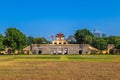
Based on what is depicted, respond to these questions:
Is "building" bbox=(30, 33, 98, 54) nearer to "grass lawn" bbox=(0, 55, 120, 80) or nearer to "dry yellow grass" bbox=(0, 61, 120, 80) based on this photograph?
"grass lawn" bbox=(0, 55, 120, 80)

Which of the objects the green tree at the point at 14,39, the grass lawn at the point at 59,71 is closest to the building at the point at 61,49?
the green tree at the point at 14,39

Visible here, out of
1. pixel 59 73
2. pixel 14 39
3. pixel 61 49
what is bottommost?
pixel 59 73

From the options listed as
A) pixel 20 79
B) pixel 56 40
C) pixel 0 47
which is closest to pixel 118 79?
pixel 20 79

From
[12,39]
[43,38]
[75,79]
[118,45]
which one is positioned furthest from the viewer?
[43,38]

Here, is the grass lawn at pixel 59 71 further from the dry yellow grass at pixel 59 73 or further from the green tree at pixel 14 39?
the green tree at pixel 14 39

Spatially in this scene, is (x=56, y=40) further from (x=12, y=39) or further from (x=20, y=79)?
(x=20, y=79)

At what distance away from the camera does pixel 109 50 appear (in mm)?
182375

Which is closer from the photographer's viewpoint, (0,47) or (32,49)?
(0,47)

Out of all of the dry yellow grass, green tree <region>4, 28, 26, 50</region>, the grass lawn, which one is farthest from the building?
the dry yellow grass

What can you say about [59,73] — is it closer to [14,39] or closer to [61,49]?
[14,39]

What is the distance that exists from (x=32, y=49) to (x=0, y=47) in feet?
100

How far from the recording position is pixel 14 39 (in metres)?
145

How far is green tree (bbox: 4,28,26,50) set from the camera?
468 feet

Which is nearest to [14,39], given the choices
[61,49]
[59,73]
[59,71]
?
[61,49]
